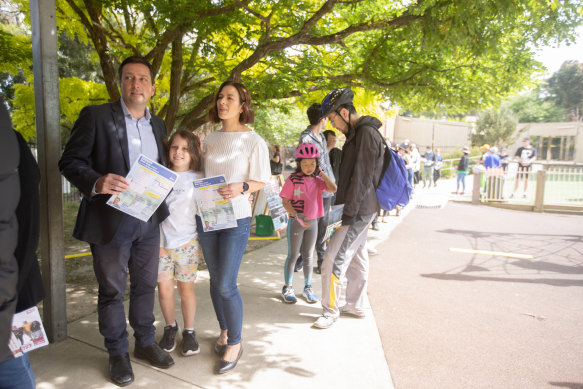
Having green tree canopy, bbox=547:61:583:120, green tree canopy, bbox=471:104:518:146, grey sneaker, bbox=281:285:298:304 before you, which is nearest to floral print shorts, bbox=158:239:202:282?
grey sneaker, bbox=281:285:298:304

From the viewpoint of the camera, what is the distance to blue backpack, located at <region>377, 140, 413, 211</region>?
379 centimetres

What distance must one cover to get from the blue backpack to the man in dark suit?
6.65 ft

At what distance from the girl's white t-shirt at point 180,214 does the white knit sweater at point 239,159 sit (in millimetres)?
180

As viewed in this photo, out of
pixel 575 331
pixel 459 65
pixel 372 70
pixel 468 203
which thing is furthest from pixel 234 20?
pixel 468 203

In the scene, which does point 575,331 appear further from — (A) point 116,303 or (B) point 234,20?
(B) point 234,20

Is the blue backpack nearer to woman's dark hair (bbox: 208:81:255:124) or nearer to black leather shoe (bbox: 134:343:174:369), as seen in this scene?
woman's dark hair (bbox: 208:81:255:124)

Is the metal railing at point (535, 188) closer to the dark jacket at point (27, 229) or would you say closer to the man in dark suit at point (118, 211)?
the man in dark suit at point (118, 211)

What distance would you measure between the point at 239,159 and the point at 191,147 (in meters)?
0.38

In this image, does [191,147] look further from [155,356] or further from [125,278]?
[155,356]

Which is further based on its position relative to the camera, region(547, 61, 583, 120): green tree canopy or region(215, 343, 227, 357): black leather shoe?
region(547, 61, 583, 120): green tree canopy

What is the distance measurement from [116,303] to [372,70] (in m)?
5.47

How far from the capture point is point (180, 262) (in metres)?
3.00

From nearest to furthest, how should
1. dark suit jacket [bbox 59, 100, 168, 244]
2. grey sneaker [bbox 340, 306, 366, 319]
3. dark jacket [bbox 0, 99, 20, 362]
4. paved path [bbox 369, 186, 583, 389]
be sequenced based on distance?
1. dark jacket [bbox 0, 99, 20, 362]
2. dark suit jacket [bbox 59, 100, 168, 244]
3. paved path [bbox 369, 186, 583, 389]
4. grey sneaker [bbox 340, 306, 366, 319]

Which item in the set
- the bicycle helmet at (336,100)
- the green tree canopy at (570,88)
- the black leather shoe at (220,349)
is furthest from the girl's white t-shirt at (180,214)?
the green tree canopy at (570,88)
